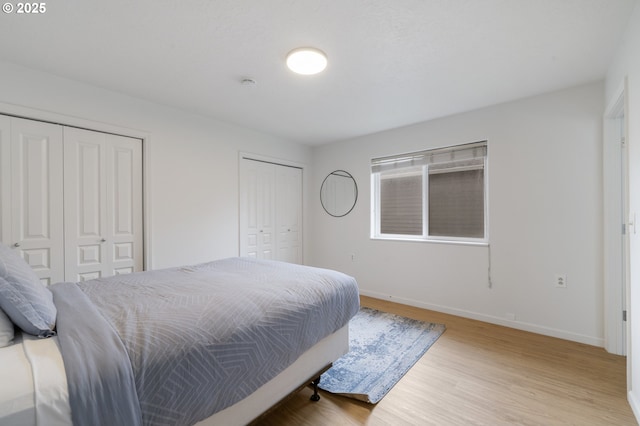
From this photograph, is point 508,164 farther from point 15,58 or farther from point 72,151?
point 15,58

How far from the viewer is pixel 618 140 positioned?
7.54ft

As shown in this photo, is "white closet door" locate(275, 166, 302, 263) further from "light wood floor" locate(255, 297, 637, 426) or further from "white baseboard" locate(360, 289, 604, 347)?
"light wood floor" locate(255, 297, 637, 426)

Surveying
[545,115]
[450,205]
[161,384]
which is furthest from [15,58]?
[545,115]

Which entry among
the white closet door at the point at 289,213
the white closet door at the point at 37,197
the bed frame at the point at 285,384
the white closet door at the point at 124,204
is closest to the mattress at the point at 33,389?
the bed frame at the point at 285,384

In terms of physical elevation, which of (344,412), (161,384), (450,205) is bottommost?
(344,412)

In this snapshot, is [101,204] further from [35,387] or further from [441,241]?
[441,241]

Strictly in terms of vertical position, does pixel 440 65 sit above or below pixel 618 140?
above

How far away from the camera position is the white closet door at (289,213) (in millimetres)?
4285

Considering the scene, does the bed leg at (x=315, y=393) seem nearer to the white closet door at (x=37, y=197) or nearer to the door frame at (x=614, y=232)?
the white closet door at (x=37, y=197)

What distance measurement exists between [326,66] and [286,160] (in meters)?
2.26

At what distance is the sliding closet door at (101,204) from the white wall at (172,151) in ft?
0.42

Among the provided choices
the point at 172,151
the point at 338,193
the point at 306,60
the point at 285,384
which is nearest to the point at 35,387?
the point at 285,384

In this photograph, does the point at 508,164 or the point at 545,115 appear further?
the point at 508,164

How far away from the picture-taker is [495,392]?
1856mm
